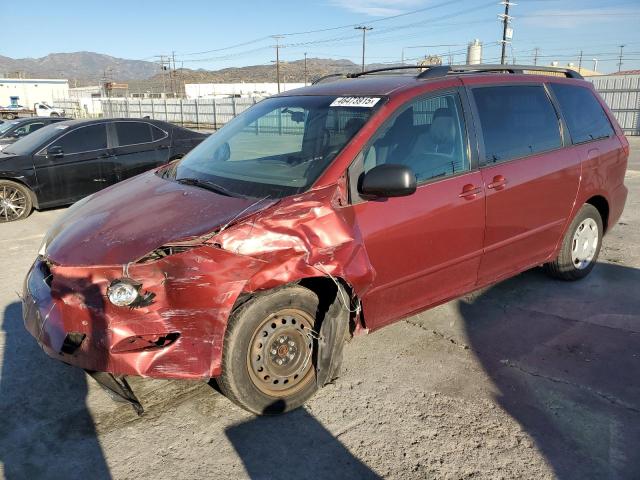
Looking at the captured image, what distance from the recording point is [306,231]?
9.36ft

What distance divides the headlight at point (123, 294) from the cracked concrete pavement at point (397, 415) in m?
0.82

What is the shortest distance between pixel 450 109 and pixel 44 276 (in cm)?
281

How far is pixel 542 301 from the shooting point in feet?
15.1

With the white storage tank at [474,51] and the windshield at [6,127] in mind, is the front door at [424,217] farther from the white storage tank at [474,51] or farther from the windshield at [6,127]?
the white storage tank at [474,51]

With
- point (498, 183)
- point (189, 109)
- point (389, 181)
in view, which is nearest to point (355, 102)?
point (389, 181)

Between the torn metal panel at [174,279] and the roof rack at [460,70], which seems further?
the roof rack at [460,70]

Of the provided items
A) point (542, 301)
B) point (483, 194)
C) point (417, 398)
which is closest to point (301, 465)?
point (417, 398)

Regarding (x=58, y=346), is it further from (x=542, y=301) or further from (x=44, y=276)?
(x=542, y=301)

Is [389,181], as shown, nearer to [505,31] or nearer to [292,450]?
[292,450]

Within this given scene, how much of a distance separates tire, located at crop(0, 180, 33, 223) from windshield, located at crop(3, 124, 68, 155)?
578 millimetres

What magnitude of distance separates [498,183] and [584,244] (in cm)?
176

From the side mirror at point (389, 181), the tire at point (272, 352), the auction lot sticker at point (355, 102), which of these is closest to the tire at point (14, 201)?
the auction lot sticker at point (355, 102)

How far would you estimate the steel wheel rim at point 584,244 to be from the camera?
4.84m

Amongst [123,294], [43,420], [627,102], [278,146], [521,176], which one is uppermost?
[627,102]
